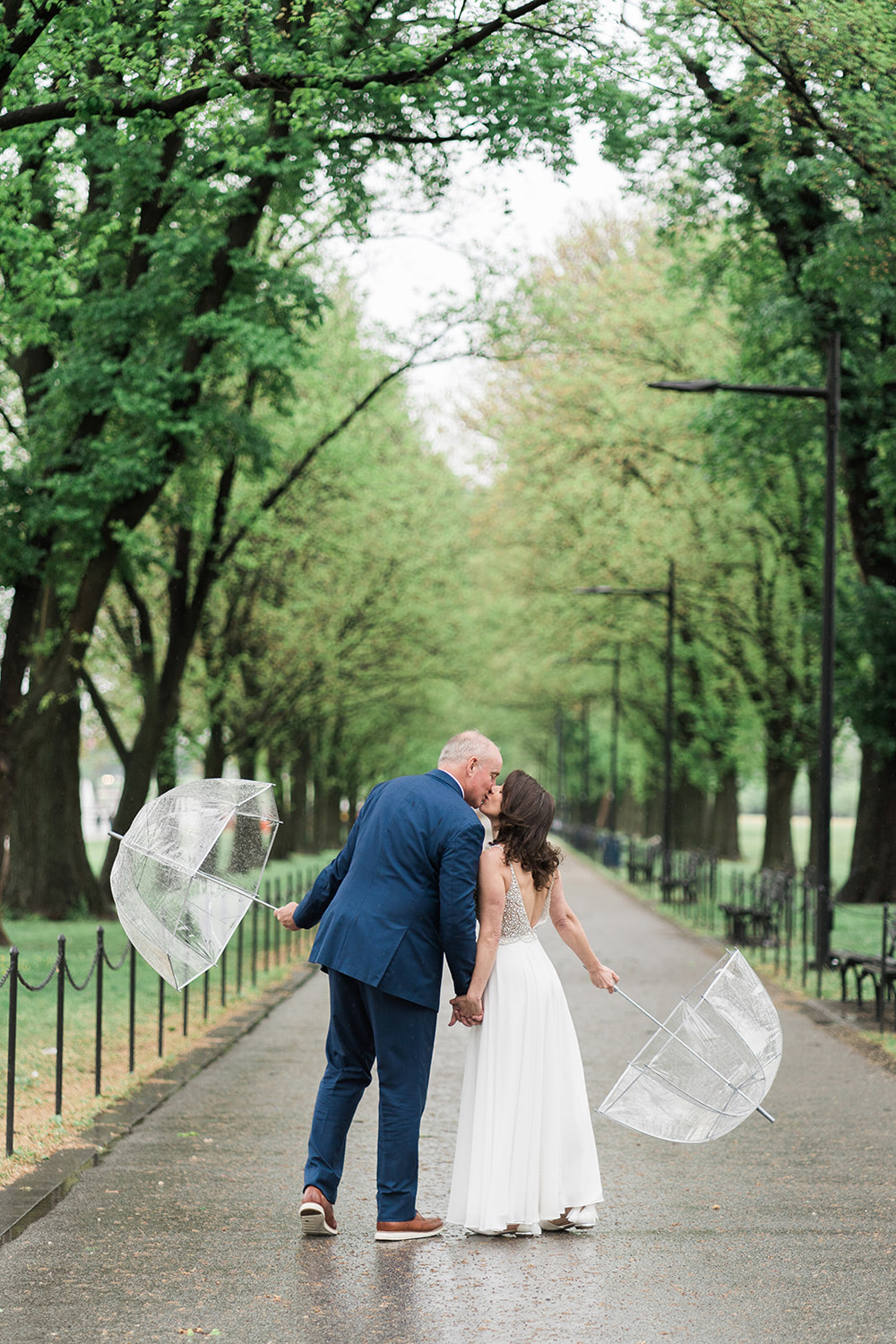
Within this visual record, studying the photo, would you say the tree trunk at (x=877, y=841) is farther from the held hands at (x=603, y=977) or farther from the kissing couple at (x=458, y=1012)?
the kissing couple at (x=458, y=1012)

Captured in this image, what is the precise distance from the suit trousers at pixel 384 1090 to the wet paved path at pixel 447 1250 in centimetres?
23

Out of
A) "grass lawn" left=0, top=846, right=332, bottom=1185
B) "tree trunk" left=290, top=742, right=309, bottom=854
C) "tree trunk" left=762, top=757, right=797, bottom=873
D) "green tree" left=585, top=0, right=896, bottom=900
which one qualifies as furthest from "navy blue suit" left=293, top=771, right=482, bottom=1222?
"tree trunk" left=290, top=742, right=309, bottom=854

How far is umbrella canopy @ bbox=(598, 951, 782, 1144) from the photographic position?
20.4ft

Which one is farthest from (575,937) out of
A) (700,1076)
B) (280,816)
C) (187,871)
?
(280,816)

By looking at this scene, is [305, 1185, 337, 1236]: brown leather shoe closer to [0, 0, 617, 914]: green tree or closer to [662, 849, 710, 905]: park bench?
[0, 0, 617, 914]: green tree

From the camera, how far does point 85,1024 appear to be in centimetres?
1261

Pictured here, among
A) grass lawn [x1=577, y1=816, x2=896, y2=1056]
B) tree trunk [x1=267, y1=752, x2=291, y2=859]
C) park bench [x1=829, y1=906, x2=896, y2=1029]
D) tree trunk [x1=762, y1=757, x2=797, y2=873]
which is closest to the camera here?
park bench [x1=829, y1=906, x2=896, y2=1029]

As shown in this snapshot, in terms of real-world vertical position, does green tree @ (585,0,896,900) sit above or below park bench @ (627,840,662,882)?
above

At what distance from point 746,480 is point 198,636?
1099 cm

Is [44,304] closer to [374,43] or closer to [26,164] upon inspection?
[26,164]

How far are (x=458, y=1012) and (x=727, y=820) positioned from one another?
40291 mm

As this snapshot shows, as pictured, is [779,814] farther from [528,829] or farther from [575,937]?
[528,829]

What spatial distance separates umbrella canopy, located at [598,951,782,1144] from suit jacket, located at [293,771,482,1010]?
80 cm

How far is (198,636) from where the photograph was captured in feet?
98.8
